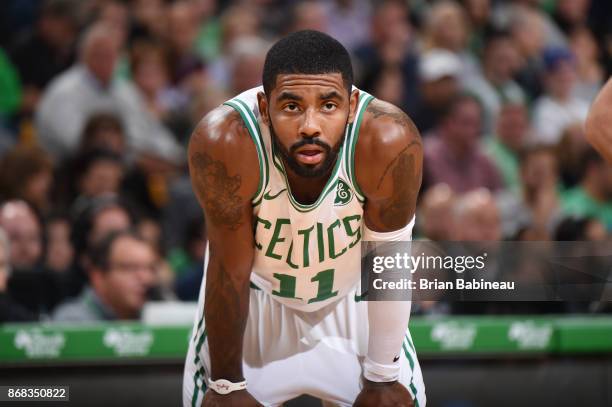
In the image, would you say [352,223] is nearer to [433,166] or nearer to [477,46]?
[433,166]

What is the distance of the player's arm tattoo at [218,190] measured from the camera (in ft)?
10.6

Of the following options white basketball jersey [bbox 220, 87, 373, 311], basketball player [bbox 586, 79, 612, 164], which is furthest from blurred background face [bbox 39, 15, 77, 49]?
basketball player [bbox 586, 79, 612, 164]

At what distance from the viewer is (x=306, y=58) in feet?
10.1

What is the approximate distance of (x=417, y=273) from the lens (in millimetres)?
3541

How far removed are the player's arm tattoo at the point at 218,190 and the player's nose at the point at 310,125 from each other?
0.96ft

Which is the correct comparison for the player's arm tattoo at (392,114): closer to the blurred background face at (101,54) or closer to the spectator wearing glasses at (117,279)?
the spectator wearing glasses at (117,279)

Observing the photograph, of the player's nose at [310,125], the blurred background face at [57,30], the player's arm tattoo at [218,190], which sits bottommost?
the player's arm tattoo at [218,190]

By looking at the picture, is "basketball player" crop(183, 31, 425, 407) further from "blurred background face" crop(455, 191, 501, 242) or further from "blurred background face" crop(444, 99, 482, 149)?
"blurred background face" crop(444, 99, 482, 149)

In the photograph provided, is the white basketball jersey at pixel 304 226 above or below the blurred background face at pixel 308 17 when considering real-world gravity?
below

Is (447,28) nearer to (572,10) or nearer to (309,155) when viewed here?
(572,10)

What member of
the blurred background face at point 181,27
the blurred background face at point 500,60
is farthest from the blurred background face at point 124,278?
the blurred background face at point 500,60

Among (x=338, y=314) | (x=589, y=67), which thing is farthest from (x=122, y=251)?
(x=589, y=67)

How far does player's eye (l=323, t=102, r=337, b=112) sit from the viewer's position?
311cm

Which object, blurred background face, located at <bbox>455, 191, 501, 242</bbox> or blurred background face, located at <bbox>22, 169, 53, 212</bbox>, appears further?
blurred background face, located at <bbox>22, 169, 53, 212</bbox>
